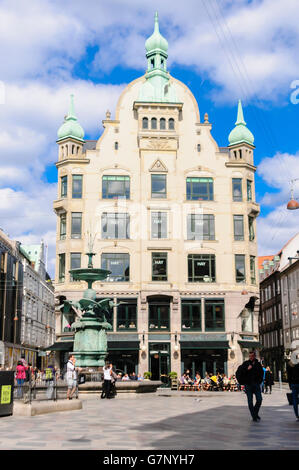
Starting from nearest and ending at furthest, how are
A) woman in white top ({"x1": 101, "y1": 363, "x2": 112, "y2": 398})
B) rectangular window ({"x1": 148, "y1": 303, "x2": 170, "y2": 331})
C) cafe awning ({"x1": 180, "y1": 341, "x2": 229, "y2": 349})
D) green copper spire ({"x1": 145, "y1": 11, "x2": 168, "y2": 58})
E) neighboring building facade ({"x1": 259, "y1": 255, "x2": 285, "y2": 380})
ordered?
woman in white top ({"x1": 101, "y1": 363, "x2": 112, "y2": 398}), cafe awning ({"x1": 180, "y1": 341, "x2": 229, "y2": 349}), rectangular window ({"x1": 148, "y1": 303, "x2": 170, "y2": 331}), green copper spire ({"x1": 145, "y1": 11, "x2": 168, "y2": 58}), neighboring building facade ({"x1": 259, "y1": 255, "x2": 285, "y2": 380})

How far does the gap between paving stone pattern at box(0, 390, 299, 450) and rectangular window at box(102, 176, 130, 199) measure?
32.5 metres

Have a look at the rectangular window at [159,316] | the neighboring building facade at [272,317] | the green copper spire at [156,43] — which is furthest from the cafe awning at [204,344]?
the green copper spire at [156,43]

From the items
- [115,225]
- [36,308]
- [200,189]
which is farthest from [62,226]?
[36,308]

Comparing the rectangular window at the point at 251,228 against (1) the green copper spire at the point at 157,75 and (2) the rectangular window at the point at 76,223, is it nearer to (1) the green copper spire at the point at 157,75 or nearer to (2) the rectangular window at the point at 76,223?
(1) the green copper spire at the point at 157,75

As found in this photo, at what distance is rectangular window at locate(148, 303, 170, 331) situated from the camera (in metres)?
47.5

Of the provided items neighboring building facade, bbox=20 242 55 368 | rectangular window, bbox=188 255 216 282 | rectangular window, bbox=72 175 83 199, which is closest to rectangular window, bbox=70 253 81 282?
rectangular window, bbox=72 175 83 199

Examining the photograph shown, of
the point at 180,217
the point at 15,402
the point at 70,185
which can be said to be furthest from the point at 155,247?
the point at 15,402

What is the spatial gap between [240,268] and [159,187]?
998cm

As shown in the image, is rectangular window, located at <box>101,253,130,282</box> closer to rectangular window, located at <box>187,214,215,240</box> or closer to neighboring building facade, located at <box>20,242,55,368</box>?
rectangular window, located at <box>187,214,215,240</box>

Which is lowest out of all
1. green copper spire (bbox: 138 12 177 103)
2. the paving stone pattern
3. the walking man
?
the paving stone pattern

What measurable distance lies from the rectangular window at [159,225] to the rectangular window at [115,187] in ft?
9.90

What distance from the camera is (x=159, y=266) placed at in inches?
1918

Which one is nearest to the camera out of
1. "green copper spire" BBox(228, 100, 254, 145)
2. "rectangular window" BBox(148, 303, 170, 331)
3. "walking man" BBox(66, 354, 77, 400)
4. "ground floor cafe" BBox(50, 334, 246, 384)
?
"walking man" BBox(66, 354, 77, 400)
